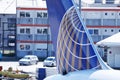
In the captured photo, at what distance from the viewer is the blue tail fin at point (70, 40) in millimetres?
10031

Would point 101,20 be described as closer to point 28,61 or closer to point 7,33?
point 28,61

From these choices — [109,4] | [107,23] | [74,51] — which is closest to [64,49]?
[74,51]

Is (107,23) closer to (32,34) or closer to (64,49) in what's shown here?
(32,34)

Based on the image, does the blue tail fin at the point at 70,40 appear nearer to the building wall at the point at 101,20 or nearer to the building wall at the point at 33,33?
the building wall at the point at 101,20

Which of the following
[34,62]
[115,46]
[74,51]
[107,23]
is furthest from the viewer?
[107,23]

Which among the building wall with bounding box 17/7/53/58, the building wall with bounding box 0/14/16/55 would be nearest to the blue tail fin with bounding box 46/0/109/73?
the building wall with bounding box 17/7/53/58

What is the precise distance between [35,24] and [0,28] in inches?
183

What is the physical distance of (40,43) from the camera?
55.1m

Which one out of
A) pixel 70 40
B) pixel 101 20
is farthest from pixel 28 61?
pixel 70 40

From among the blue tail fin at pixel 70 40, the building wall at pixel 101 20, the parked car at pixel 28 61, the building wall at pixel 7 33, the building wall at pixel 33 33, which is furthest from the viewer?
the building wall at pixel 7 33

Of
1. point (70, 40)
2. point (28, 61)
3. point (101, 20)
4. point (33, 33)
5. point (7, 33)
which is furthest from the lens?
point (7, 33)

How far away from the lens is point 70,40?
10492mm

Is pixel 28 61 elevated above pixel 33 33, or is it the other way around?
pixel 33 33

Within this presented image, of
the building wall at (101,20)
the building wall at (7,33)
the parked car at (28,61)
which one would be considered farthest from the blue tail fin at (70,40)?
the building wall at (7,33)
